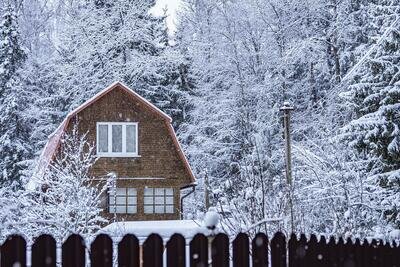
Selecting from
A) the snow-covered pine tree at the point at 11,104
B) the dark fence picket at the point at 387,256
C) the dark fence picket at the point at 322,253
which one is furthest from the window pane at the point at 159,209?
the dark fence picket at the point at 322,253

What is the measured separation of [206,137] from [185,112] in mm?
4363

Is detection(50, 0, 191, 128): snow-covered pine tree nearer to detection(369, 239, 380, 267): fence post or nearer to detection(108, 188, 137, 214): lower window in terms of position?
detection(108, 188, 137, 214): lower window

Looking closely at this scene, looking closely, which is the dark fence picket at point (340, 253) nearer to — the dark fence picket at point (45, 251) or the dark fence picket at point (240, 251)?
the dark fence picket at point (240, 251)

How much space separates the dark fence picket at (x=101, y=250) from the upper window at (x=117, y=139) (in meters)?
21.4

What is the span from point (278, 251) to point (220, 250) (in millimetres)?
507

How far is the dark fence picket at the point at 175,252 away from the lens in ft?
13.5

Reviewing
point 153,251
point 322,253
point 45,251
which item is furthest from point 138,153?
point 45,251

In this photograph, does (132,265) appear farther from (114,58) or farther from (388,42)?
(114,58)

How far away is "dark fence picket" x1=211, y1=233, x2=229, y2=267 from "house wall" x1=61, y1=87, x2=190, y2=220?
827 inches

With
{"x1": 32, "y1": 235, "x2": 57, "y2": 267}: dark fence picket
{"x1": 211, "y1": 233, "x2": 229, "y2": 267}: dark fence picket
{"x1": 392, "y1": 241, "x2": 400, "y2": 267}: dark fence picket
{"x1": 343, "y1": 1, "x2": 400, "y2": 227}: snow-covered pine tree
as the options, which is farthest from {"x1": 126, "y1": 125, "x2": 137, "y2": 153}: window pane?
{"x1": 32, "y1": 235, "x2": 57, "y2": 267}: dark fence picket

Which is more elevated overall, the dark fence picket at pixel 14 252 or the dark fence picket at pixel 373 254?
the dark fence picket at pixel 14 252

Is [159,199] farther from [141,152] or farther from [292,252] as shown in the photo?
[292,252]

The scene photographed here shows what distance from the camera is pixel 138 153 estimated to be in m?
25.6

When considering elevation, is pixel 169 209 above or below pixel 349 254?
above
